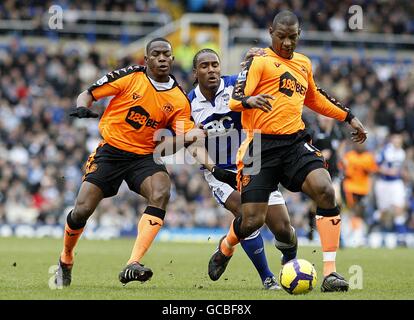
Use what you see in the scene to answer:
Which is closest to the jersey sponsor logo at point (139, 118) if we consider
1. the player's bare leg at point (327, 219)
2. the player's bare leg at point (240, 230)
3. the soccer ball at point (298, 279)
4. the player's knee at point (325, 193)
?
the player's bare leg at point (240, 230)

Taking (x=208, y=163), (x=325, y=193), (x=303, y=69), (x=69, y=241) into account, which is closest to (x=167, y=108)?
(x=208, y=163)

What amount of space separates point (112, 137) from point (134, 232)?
12887mm

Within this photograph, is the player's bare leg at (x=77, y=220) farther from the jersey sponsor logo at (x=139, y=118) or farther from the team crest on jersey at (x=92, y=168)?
the jersey sponsor logo at (x=139, y=118)

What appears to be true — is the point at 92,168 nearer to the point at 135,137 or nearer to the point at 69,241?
the point at 135,137

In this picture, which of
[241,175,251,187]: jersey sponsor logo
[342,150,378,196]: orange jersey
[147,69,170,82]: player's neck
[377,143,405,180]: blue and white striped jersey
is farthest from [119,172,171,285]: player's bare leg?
[377,143,405,180]: blue and white striped jersey

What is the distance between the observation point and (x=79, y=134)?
24672 mm

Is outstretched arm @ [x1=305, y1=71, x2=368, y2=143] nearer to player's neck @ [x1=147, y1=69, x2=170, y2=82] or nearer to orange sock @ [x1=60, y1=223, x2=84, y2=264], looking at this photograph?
player's neck @ [x1=147, y1=69, x2=170, y2=82]

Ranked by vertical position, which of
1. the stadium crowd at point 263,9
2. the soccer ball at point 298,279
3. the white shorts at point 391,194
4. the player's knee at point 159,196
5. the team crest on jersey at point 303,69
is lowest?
the white shorts at point 391,194

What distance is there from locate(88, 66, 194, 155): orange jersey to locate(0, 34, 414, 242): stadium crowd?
10139 mm

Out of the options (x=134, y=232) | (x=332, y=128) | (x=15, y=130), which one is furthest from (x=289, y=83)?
(x=15, y=130)

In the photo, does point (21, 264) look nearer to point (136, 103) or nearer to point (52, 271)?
point (52, 271)

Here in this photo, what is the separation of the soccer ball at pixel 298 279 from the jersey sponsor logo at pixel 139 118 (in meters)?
2.31

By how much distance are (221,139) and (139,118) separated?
110 cm

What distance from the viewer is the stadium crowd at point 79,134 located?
2292 cm
